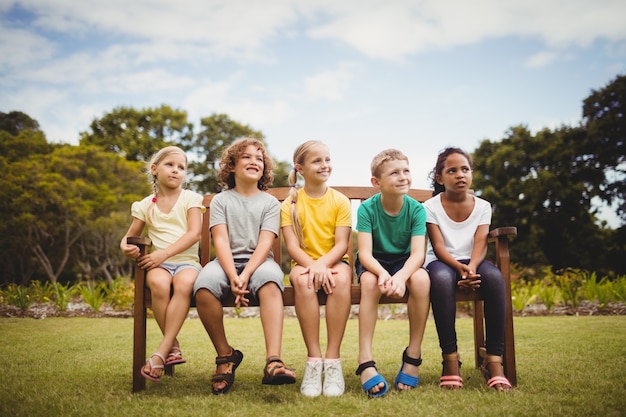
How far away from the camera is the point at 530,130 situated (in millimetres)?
21797

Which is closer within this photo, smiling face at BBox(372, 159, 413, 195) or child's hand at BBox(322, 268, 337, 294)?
child's hand at BBox(322, 268, 337, 294)

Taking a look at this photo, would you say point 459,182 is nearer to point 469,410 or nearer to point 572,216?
point 469,410

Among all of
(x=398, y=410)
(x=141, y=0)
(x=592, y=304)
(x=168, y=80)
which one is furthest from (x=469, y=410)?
(x=168, y=80)

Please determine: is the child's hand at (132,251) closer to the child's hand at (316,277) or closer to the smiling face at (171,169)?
the smiling face at (171,169)

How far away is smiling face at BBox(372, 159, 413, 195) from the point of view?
283cm

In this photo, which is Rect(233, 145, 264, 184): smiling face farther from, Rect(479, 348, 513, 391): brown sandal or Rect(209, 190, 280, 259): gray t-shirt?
Rect(479, 348, 513, 391): brown sandal

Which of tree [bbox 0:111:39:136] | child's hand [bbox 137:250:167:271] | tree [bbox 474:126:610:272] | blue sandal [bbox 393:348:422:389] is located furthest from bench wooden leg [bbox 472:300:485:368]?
tree [bbox 0:111:39:136]

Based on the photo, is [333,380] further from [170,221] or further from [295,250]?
[170,221]

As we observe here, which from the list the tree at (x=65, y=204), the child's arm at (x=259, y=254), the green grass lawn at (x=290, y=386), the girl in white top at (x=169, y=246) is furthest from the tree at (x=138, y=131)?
the child's arm at (x=259, y=254)

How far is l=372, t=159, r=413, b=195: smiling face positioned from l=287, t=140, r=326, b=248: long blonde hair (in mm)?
466

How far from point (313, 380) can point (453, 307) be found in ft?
2.96

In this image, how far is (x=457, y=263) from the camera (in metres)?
2.65

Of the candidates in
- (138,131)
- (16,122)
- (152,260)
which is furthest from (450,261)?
(16,122)

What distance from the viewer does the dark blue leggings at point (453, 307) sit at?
2557 mm
